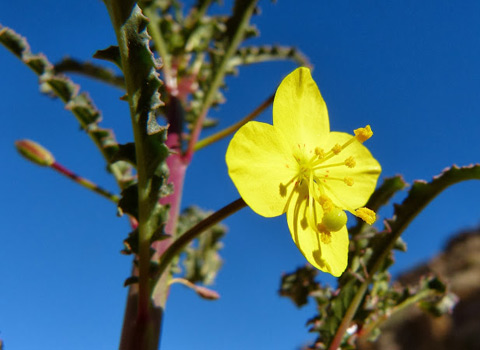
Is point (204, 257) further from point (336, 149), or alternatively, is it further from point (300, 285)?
point (336, 149)

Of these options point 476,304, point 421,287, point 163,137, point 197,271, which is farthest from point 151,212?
point 476,304

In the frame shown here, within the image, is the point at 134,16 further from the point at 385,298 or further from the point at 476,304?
the point at 476,304

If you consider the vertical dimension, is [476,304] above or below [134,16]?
above

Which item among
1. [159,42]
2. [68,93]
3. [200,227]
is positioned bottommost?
[200,227]

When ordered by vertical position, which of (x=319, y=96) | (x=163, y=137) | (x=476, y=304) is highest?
(x=476, y=304)

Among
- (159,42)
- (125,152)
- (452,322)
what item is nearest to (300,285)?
(125,152)

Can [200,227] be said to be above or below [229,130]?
below

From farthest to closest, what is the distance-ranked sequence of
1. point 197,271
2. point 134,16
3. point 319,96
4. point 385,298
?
point 197,271 → point 385,298 → point 319,96 → point 134,16

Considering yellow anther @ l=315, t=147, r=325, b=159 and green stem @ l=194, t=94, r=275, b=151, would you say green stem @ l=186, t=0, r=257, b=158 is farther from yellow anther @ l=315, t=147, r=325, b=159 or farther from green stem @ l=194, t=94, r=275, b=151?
yellow anther @ l=315, t=147, r=325, b=159
